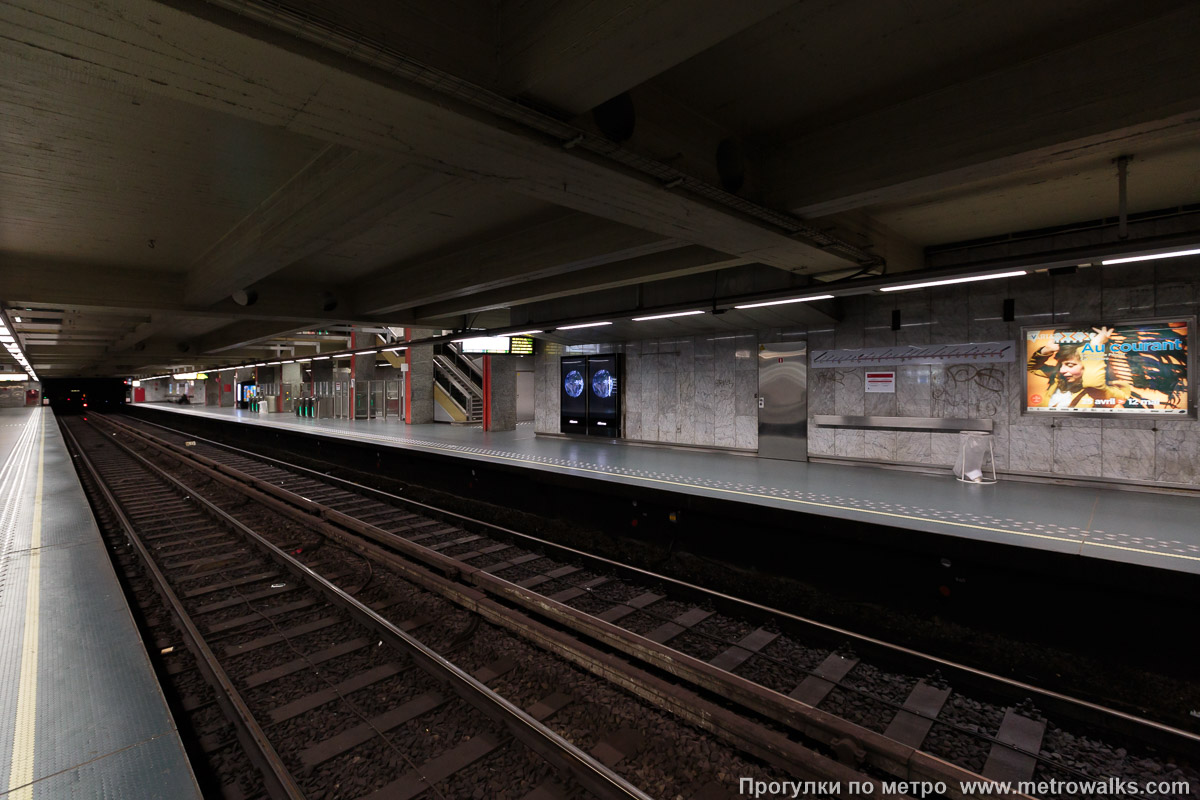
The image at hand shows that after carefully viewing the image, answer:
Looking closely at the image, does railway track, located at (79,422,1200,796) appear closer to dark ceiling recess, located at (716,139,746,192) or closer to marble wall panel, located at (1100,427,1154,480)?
dark ceiling recess, located at (716,139,746,192)

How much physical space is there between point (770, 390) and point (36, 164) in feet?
33.3

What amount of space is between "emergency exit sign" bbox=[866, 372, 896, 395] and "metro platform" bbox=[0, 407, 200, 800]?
971 cm

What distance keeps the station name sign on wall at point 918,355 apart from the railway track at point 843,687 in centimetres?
611

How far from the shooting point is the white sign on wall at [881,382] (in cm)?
908

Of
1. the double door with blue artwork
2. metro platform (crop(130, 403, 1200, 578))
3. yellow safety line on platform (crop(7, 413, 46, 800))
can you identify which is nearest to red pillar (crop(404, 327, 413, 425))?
the double door with blue artwork

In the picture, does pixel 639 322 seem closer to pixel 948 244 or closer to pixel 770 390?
pixel 770 390

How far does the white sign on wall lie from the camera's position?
9078 millimetres

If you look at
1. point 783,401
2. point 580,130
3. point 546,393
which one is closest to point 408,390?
point 546,393

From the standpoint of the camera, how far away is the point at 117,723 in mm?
2713

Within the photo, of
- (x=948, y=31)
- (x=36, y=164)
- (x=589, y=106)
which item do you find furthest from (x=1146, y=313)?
(x=36, y=164)

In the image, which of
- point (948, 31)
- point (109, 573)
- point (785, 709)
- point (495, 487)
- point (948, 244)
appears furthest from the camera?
point (495, 487)

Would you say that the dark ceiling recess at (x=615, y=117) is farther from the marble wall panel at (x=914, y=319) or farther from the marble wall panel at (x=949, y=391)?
the marble wall panel at (x=949, y=391)

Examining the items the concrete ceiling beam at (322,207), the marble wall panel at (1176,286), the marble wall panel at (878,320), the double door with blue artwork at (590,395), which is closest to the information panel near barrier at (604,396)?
the double door with blue artwork at (590,395)

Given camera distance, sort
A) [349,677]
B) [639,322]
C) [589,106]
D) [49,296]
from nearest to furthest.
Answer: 1. [589,106]
2. [349,677]
3. [49,296]
4. [639,322]
